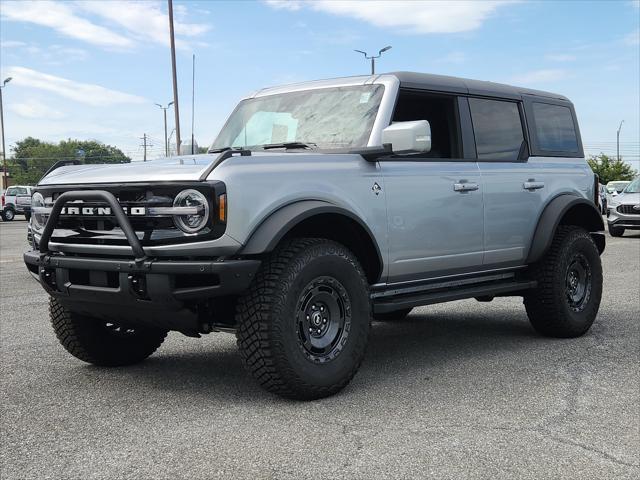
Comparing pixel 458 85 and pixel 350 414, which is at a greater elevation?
pixel 458 85

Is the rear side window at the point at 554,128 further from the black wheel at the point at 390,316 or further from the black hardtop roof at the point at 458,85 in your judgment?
the black wheel at the point at 390,316

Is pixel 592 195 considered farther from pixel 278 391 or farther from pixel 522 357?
pixel 278 391

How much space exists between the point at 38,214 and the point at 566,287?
4238mm

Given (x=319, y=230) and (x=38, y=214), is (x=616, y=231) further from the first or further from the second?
(x=38, y=214)

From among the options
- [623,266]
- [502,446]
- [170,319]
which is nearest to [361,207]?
[170,319]

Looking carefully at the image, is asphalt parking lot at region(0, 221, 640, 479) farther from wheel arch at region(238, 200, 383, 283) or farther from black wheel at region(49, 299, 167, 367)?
wheel arch at region(238, 200, 383, 283)

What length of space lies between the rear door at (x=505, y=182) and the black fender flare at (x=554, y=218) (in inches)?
2.3

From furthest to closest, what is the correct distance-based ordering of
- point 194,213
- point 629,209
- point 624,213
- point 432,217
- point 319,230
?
point 624,213, point 629,209, point 432,217, point 319,230, point 194,213

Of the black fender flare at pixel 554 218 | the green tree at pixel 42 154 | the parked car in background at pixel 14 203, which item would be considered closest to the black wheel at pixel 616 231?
the black fender flare at pixel 554 218

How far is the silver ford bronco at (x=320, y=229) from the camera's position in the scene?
4.35 meters

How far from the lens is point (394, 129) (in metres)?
4.98

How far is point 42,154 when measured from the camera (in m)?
130

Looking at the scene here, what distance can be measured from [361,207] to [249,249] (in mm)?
968

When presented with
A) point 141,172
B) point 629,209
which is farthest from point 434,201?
point 629,209
